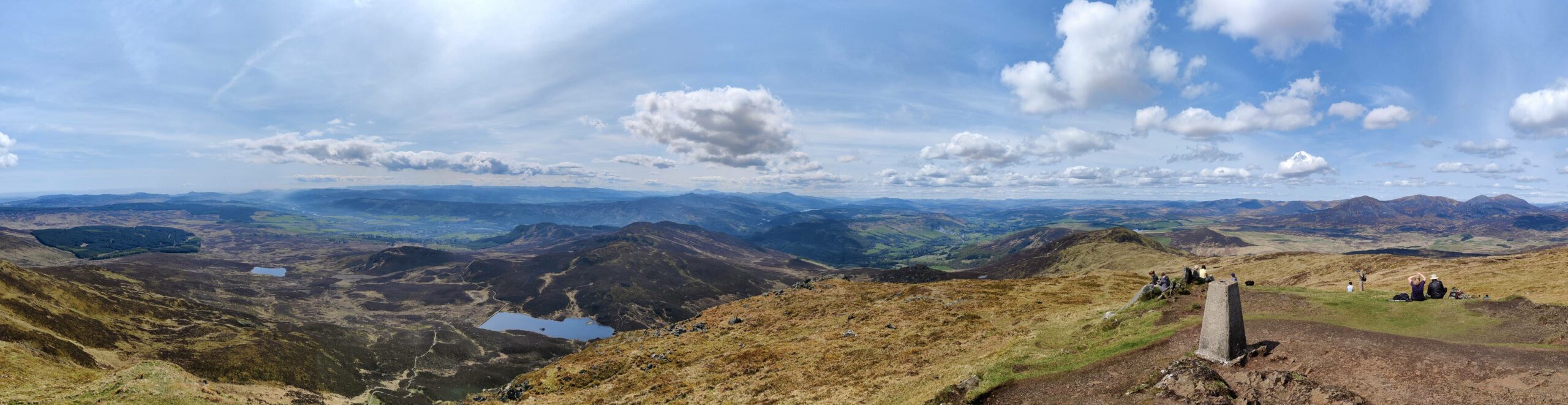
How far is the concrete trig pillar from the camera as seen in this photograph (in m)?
25.8

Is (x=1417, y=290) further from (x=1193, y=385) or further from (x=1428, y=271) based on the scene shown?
(x=1428, y=271)

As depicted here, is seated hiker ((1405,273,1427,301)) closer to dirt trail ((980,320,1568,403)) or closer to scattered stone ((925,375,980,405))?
dirt trail ((980,320,1568,403))

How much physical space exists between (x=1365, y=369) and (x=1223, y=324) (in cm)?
489

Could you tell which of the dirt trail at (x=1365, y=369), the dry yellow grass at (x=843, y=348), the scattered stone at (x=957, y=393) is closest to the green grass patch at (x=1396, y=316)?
the dirt trail at (x=1365, y=369)

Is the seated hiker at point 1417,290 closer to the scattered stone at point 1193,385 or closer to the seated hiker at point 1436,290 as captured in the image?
the seated hiker at point 1436,290

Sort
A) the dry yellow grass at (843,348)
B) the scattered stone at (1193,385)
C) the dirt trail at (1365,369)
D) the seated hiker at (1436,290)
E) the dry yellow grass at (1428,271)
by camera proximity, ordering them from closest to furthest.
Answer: the dirt trail at (1365,369) < the scattered stone at (1193,385) < the seated hiker at (1436,290) < the dry yellow grass at (843,348) < the dry yellow grass at (1428,271)

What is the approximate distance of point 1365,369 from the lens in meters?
23.0

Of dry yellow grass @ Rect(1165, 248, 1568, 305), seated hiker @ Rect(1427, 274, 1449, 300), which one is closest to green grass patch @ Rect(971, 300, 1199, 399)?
seated hiker @ Rect(1427, 274, 1449, 300)

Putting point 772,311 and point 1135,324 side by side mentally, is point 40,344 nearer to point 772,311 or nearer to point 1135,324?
point 772,311

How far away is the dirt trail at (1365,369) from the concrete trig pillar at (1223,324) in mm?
928

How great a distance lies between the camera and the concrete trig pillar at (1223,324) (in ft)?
84.7

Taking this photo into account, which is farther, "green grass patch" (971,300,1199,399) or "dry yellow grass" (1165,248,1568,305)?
"dry yellow grass" (1165,248,1568,305)

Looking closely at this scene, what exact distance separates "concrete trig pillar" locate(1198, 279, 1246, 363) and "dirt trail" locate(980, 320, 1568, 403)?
0.93 m

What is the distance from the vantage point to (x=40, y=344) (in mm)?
79750
